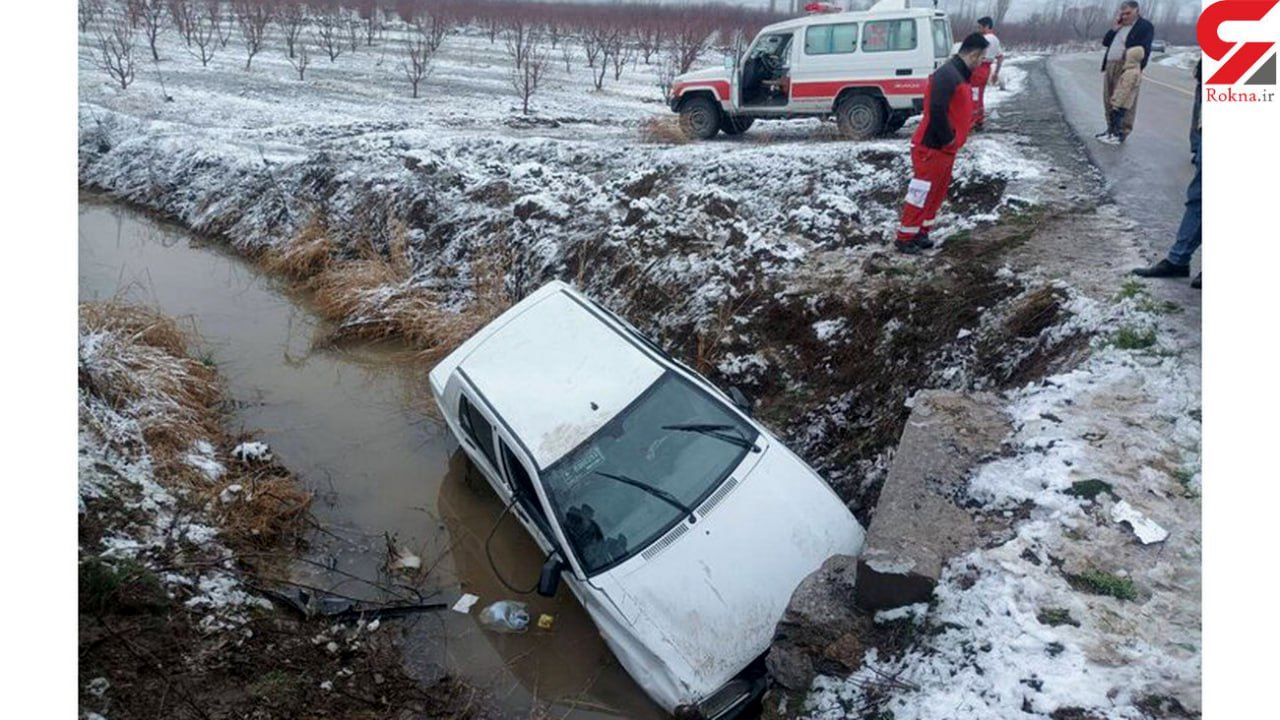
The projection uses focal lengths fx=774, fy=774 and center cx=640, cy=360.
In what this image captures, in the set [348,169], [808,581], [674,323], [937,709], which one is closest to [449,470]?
[674,323]

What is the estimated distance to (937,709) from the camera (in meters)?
3.26

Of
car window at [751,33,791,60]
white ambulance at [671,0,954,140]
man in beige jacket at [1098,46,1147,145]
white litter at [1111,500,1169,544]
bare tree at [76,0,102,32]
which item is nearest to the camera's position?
white litter at [1111,500,1169,544]

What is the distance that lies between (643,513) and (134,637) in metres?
2.96

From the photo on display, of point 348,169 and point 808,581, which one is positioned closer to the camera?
point 808,581

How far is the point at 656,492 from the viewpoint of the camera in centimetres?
479

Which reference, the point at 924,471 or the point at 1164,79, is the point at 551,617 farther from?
the point at 1164,79

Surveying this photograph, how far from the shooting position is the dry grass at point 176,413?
6.06 m

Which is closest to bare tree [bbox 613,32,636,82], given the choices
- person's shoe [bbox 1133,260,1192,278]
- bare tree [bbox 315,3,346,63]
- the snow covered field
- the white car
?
the snow covered field

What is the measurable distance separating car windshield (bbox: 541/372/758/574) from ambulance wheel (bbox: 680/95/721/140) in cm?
882

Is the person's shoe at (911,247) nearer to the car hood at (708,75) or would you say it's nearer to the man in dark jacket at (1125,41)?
the man in dark jacket at (1125,41)

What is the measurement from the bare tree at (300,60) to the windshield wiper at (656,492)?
24117mm

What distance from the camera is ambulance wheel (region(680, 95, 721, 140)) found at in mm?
12984
